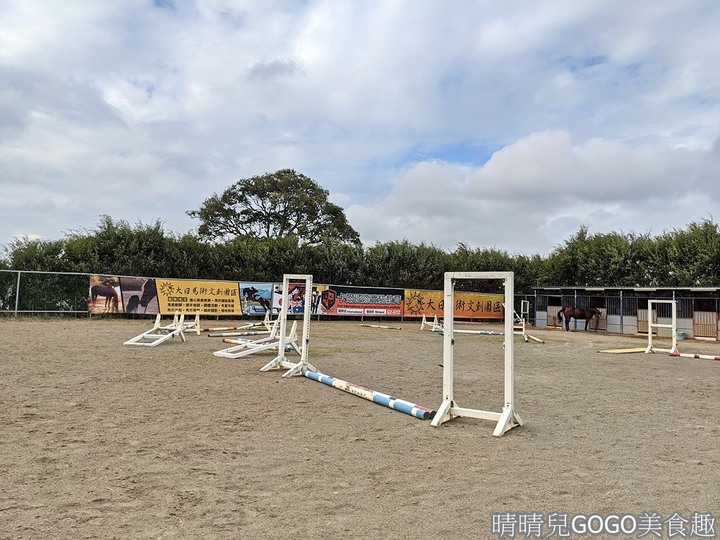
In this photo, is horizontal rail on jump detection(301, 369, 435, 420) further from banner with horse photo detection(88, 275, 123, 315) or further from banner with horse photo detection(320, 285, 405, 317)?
banner with horse photo detection(320, 285, 405, 317)

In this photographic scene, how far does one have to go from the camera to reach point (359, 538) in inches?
127

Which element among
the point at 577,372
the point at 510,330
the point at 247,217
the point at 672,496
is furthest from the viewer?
the point at 247,217

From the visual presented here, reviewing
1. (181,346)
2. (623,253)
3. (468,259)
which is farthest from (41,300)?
(623,253)

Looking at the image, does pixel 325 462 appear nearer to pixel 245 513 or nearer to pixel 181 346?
pixel 245 513

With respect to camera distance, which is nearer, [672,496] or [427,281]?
[672,496]

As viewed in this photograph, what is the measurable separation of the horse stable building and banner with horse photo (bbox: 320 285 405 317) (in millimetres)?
10028

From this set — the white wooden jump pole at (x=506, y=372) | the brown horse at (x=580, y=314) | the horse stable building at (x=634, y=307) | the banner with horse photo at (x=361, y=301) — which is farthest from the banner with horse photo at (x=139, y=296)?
the horse stable building at (x=634, y=307)

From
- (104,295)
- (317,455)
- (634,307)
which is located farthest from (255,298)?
(317,455)

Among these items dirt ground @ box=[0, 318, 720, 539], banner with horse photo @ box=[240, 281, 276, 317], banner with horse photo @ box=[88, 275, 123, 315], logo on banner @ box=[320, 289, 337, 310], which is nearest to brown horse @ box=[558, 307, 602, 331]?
logo on banner @ box=[320, 289, 337, 310]

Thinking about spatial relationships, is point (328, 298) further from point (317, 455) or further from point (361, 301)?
point (317, 455)

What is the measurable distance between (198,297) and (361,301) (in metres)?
9.37

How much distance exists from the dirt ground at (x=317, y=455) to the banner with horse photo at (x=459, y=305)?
70.9 feet

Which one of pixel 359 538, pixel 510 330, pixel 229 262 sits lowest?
pixel 359 538

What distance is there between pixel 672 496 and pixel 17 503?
4.86m
